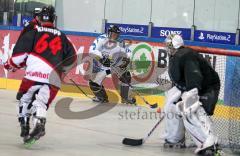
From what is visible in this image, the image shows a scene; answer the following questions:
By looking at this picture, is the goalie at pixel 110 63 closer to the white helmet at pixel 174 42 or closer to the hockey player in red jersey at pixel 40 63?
the white helmet at pixel 174 42

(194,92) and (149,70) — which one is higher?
(194,92)

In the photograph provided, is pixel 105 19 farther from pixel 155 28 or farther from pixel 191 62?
pixel 191 62

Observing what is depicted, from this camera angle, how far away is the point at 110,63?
12180mm

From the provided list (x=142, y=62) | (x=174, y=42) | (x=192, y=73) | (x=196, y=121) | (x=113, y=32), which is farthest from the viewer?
(x=142, y=62)

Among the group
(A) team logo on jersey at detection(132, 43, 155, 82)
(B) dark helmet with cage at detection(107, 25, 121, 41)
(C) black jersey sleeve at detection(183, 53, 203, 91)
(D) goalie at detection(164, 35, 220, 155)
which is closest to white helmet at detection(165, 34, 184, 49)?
(D) goalie at detection(164, 35, 220, 155)

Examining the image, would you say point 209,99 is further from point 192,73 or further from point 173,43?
point 173,43

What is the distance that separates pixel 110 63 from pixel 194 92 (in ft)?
17.6

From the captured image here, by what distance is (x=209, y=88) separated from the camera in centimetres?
718

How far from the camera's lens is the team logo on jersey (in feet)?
38.8

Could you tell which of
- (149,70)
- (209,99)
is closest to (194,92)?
(209,99)

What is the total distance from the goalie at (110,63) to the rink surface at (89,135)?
72 centimetres

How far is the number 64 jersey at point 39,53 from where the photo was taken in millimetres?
6957

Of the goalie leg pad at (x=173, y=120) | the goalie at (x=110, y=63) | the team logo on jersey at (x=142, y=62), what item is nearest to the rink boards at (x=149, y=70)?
the team logo on jersey at (x=142, y=62)

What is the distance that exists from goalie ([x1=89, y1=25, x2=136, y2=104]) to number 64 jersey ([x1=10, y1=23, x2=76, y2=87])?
5.03 metres
